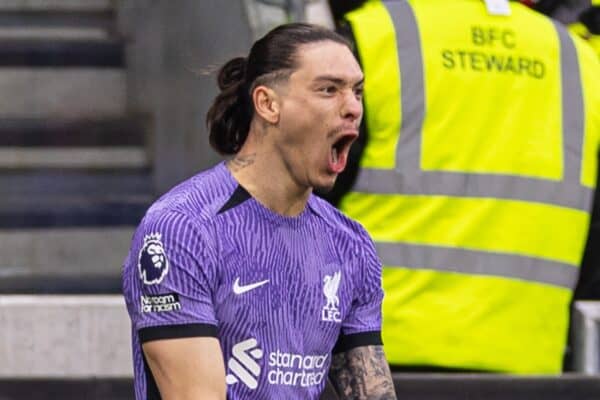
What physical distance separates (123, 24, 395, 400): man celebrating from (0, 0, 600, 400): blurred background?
8.65 feet

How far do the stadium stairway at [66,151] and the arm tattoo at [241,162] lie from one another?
3.86m

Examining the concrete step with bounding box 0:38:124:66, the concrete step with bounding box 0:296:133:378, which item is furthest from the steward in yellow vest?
the concrete step with bounding box 0:38:124:66

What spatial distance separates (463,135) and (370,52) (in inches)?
16.7

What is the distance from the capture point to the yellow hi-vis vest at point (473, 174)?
17.3 feet

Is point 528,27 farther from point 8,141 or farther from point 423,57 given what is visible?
point 8,141

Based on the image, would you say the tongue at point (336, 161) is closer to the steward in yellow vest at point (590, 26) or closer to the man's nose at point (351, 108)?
the man's nose at point (351, 108)

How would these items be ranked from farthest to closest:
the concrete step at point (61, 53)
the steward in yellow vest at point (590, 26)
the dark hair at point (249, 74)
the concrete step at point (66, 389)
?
the concrete step at point (61, 53), the steward in yellow vest at point (590, 26), the concrete step at point (66, 389), the dark hair at point (249, 74)

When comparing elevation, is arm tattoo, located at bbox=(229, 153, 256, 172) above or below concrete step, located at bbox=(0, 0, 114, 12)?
above

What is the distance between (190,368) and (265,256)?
298 mm

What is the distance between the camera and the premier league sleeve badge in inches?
133

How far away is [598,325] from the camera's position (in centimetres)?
603

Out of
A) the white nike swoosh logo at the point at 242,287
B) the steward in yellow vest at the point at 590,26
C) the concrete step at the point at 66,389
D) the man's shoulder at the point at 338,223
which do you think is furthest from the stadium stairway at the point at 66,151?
the white nike swoosh logo at the point at 242,287

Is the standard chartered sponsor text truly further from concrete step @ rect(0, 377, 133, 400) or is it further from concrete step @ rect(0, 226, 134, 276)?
→ concrete step @ rect(0, 226, 134, 276)

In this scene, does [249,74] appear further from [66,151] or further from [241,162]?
[66,151]
